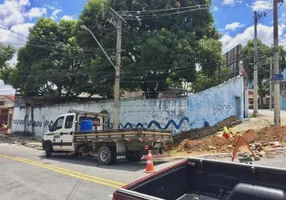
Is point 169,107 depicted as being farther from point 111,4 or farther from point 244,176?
point 244,176

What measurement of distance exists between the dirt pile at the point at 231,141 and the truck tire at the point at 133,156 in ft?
9.61

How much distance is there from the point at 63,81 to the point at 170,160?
719 inches

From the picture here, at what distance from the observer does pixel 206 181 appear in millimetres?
4078

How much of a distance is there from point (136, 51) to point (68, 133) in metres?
9.20

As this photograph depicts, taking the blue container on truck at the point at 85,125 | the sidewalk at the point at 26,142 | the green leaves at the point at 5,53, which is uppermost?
the green leaves at the point at 5,53

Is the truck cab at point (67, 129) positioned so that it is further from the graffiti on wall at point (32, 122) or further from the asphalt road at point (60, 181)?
the graffiti on wall at point (32, 122)

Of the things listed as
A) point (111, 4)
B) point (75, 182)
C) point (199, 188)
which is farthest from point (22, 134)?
point (199, 188)

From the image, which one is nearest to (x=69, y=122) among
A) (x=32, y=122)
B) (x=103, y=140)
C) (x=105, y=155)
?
(x=103, y=140)

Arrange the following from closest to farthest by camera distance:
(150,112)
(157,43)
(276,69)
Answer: (276,69), (157,43), (150,112)

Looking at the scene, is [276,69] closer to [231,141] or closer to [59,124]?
[231,141]

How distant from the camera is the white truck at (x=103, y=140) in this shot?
36.4ft

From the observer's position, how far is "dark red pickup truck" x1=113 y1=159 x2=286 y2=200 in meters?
3.33

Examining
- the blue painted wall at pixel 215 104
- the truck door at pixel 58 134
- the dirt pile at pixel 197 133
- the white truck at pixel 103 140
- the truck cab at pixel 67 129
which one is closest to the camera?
the white truck at pixel 103 140

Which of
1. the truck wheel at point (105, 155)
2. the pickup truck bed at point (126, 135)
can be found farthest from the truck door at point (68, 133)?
the truck wheel at point (105, 155)
